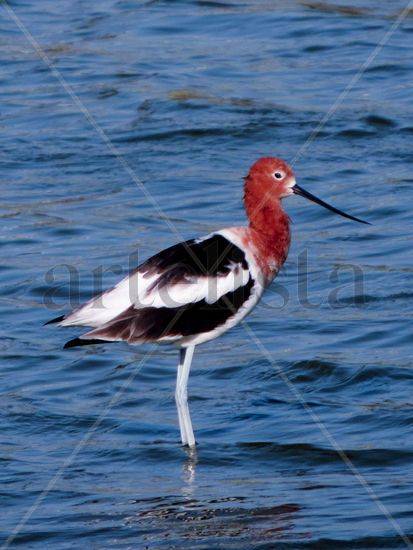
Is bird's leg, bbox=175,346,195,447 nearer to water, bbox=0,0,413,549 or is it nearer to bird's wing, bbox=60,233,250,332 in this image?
water, bbox=0,0,413,549

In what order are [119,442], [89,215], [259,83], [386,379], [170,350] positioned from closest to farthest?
[119,442]
[386,379]
[170,350]
[89,215]
[259,83]

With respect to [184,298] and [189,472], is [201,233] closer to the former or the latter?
[184,298]

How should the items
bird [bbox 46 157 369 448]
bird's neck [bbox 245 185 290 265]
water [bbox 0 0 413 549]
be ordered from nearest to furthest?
water [bbox 0 0 413 549] < bird [bbox 46 157 369 448] < bird's neck [bbox 245 185 290 265]

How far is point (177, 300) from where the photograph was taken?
688 centimetres

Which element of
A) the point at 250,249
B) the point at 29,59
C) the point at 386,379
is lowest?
the point at 29,59

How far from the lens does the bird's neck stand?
24.0ft

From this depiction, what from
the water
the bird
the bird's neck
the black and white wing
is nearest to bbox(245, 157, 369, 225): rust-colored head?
the bird's neck

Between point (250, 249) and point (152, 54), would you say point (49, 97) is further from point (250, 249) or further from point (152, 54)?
point (250, 249)

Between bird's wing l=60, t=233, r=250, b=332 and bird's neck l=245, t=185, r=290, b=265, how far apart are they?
38 centimetres

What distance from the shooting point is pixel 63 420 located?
7258 millimetres

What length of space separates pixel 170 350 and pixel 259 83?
5.25 meters

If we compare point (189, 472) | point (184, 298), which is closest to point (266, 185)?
point (184, 298)

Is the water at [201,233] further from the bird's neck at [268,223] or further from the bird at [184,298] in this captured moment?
the bird's neck at [268,223]

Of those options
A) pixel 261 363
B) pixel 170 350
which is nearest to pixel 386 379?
pixel 261 363
